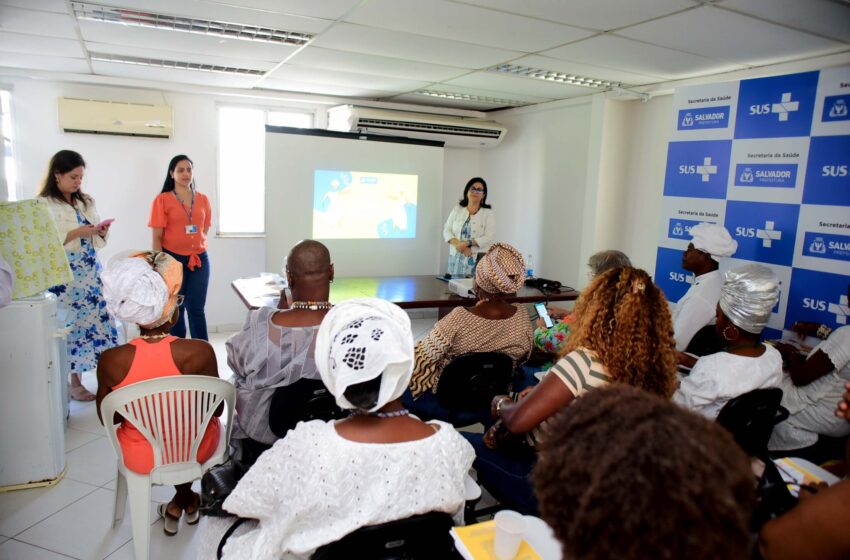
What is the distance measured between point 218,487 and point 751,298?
83.0 inches

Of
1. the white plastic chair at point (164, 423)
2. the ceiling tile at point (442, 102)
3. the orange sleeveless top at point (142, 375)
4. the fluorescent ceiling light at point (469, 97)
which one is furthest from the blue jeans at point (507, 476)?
the ceiling tile at point (442, 102)

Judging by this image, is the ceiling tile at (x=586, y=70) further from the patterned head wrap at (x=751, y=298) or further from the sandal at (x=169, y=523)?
the sandal at (x=169, y=523)

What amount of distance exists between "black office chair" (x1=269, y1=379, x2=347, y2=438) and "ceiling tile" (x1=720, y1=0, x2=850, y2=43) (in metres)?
2.53

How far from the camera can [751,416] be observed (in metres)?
1.94

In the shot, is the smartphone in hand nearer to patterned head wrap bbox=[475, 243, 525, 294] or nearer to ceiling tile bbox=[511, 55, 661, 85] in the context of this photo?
patterned head wrap bbox=[475, 243, 525, 294]

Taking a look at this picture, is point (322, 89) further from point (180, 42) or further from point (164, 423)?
point (164, 423)

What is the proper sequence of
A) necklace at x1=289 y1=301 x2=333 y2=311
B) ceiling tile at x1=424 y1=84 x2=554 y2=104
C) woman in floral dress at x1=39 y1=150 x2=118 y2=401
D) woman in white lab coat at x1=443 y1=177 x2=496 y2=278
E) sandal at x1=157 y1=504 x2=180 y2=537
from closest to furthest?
1. necklace at x1=289 y1=301 x2=333 y2=311
2. sandal at x1=157 y1=504 x2=180 y2=537
3. woman in floral dress at x1=39 y1=150 x2=118 y2=401
4. ceiling tile at x1=424 y1=84 x2=554 y2=104
5. woman in white lab coat at x1=443 y1=177 x2=496 y2=278

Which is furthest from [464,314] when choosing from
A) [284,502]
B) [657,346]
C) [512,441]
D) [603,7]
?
[603,7]

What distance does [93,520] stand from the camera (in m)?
2.54

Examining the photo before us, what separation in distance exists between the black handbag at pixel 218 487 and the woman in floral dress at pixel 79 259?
2.33m

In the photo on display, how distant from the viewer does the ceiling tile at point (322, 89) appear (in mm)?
5328

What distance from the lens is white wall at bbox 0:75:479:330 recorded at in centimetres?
498

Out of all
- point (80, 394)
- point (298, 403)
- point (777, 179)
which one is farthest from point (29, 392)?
point (777, 179)

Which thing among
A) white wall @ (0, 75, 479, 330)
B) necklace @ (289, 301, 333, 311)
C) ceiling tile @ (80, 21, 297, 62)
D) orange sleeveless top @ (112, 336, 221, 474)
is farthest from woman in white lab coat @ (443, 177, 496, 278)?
orange sleeveless top @ (112, 336, 221, 474)
